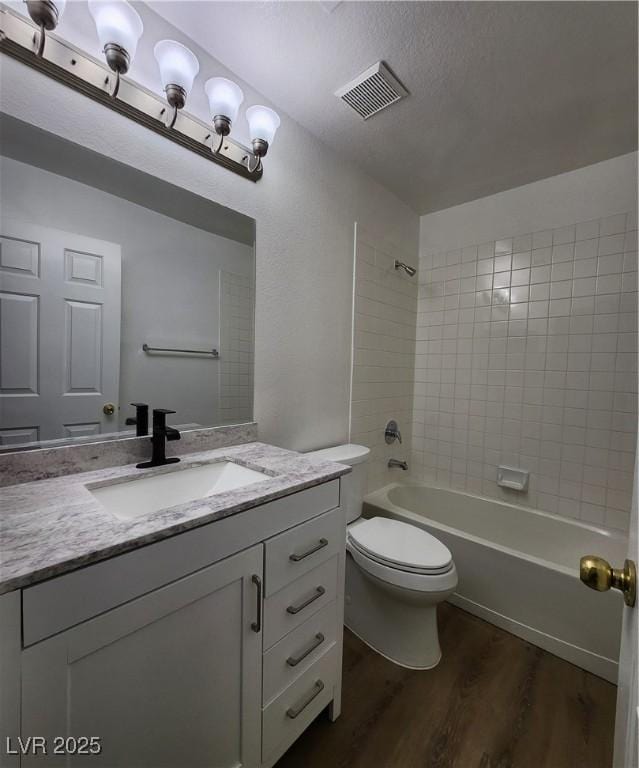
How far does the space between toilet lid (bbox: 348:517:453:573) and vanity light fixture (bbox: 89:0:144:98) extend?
6.02 feet

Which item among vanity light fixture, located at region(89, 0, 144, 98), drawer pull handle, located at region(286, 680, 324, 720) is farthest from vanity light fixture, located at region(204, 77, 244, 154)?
drawer pull handle, located at region(286, 680, 324, 720)

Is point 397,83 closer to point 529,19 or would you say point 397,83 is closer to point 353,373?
point 529,19

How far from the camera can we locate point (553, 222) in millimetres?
1975

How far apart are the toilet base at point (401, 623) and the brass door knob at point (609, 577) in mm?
932

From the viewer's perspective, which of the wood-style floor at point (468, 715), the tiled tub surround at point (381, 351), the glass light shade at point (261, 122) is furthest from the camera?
the tiled tub surround at point (381, 351)

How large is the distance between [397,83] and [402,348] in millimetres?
→ 1458

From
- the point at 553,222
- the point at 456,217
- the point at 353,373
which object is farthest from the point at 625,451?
the point at 456,217

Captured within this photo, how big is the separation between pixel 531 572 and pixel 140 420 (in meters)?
1.80

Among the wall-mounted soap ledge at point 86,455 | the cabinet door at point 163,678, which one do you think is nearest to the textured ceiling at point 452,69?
the wall-mounted soap ledge at point 86,455

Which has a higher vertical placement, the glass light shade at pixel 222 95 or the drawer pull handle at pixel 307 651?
the glass light shade at pixel 222 95

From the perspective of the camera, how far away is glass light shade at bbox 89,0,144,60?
88cm

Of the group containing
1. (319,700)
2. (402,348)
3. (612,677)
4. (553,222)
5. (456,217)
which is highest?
(456,217)

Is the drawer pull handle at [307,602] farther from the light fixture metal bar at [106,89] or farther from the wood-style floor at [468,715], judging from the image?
the light fixture metal bar at [106,89]

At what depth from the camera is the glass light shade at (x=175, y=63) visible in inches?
38.8
